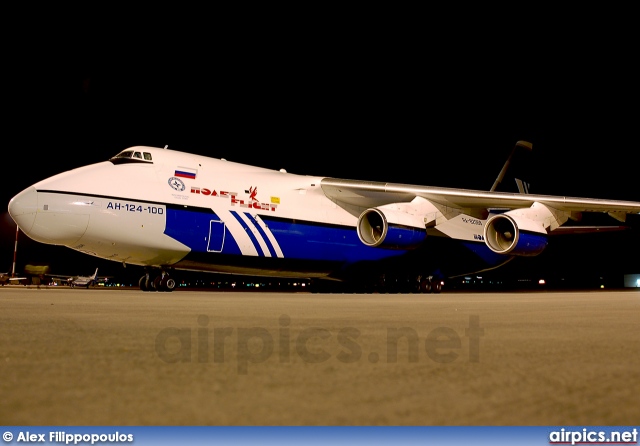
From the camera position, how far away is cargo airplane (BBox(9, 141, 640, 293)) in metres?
11.6

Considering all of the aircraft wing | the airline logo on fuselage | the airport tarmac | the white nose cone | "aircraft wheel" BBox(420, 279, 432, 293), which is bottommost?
the airport tarmac

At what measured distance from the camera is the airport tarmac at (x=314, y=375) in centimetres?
179

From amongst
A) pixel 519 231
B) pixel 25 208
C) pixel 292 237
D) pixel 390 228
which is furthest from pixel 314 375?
pixel 519 231

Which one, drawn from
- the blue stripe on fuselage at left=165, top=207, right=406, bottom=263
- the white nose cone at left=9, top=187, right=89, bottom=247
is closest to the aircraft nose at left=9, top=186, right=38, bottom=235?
the white nose cone at left=9, top=187, right=89, bottom=247

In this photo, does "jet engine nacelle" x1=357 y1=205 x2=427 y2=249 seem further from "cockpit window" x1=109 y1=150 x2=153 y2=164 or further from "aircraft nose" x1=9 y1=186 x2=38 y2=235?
"aircraft nose" x1=9 y1=186 x2=38 y2=235

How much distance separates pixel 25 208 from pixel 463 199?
9274mm

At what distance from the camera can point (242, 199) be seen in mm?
13297

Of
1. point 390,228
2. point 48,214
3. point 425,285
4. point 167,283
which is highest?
point 390,228

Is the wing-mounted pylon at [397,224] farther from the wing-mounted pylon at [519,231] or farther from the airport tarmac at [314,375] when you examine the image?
the airport tarmac at [314,375]

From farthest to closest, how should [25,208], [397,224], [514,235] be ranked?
[514,235]
[397,224]
[25,208]

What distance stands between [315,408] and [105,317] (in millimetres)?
3893

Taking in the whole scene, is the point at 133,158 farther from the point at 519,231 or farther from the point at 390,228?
the point at 519,231

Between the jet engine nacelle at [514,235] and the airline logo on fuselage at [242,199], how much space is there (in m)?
4.90

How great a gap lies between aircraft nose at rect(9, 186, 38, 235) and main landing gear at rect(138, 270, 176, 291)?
277 cm
